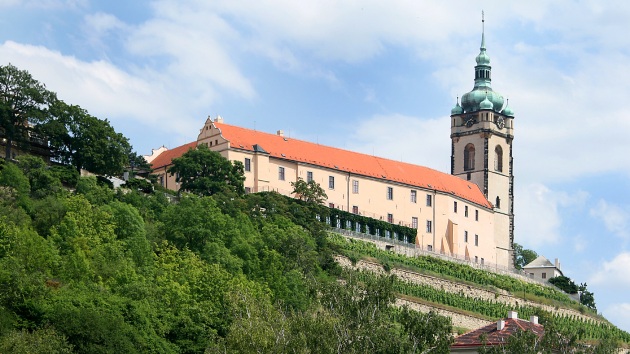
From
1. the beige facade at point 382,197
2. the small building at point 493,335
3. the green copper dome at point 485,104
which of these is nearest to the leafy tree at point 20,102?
the beige facade at point 382,197

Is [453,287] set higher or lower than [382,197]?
lower

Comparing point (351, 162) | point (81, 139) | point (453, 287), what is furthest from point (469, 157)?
point (81, 139)

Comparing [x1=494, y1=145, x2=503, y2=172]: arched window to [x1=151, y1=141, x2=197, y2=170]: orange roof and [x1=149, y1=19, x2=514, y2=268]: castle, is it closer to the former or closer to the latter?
[x1=149, y1=19, x2=514, y2=268]: castle

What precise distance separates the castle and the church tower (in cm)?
8

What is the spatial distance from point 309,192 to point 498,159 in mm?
29137

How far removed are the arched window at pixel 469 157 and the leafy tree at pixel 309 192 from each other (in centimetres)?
2571

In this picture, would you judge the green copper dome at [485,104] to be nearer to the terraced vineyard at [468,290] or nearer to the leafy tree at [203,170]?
the terraced vineyard at [468,290]

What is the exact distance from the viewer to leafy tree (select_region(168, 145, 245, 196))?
9625cm

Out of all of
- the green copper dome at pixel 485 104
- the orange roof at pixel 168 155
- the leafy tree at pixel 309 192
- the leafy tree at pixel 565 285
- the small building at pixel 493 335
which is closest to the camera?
the small building at pixel 493 335

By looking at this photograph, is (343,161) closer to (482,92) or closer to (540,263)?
(482,92)

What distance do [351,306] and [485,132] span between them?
6688 centimetres

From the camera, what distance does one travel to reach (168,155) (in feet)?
352

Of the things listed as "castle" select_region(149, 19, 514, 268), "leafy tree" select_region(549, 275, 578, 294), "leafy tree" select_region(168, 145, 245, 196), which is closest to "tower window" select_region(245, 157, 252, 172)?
"castle" select_region(149, 19, 514, 268)

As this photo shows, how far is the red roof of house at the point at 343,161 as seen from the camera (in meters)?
105
